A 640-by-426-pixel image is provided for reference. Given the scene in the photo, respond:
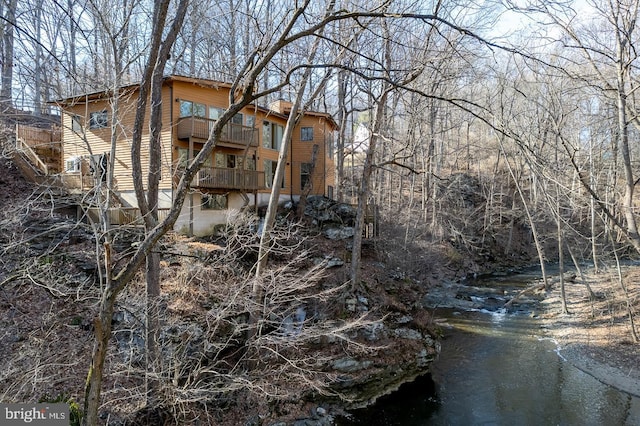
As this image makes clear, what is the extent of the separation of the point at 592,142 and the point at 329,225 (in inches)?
460

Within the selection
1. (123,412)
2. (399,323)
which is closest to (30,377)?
(123,412)

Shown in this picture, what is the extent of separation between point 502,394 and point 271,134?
57.0 feet

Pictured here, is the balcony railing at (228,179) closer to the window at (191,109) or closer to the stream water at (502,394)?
the window at (191,109)

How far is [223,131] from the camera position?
18.2m

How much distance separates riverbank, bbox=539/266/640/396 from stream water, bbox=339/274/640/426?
1.64 feet

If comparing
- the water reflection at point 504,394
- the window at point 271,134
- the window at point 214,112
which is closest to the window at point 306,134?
the window at point 271,134

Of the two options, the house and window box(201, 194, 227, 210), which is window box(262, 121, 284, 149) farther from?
window box(201, 194, 227, 210)

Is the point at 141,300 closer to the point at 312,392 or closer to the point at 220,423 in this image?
the point at 220,423

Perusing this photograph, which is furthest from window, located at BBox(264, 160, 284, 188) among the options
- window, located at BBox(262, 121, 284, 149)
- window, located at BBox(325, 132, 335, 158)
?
window, located at BBox(325, 132, 335, 158)

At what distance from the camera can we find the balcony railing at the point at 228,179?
57.1 ft

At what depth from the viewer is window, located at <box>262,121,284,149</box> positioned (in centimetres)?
2284

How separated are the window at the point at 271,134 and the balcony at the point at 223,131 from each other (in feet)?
8.27

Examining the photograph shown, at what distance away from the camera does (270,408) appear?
10.0 m

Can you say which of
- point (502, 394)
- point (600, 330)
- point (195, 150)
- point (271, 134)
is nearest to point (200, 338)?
point (502, 394)
